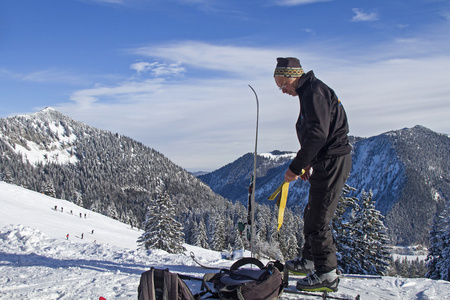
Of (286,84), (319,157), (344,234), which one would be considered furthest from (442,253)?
(286,84)

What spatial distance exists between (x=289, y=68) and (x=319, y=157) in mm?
1020

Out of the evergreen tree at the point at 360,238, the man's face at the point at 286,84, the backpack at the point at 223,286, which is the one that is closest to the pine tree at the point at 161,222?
the evergreen tree at the point at 360,238

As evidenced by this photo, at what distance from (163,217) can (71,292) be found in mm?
24526

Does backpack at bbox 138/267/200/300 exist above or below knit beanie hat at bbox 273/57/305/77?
below

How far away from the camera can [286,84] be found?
3646 mm

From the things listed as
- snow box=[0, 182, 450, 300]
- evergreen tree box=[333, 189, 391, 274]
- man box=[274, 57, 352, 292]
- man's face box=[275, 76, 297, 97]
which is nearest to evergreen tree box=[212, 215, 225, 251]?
evergreen tree box=[333, 189, 391, 274]

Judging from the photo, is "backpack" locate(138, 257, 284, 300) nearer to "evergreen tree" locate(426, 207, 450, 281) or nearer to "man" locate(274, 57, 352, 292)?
"man" locate(274, 57, 352, 292)

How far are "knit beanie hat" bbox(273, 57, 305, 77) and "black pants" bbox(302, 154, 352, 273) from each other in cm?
101

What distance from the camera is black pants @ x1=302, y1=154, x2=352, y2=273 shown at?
338 cm

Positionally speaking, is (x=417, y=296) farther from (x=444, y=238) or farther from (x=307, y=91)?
(x=444, y=238)

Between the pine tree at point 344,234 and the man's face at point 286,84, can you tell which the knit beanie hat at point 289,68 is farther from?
the pine tree at point 344,234

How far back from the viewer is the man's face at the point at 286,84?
3.60 metres

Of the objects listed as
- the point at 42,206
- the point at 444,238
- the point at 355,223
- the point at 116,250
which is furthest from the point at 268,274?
the point at 42,206

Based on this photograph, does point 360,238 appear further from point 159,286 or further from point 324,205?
point 159,286
